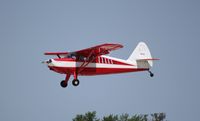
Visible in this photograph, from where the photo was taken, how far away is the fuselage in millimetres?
38812

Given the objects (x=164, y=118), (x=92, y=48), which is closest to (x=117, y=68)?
(x=92, y=48)

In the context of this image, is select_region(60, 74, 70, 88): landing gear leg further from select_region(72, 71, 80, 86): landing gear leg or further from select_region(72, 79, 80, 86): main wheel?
select_region(72, 79, 80, 86): main wheel

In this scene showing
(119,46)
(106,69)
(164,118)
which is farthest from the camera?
(164,118)

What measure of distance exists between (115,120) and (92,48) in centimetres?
4964

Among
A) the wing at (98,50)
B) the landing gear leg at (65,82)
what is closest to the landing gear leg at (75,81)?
the landing gear leg at (65,82)

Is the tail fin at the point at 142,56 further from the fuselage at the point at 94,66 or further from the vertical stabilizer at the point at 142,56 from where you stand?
the fuselage at the point at 94,66

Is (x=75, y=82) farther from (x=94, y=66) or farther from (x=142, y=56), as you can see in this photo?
(x=142, y=56)

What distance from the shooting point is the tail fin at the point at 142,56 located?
142 feet

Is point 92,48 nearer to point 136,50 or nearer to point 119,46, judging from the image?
point 119,46

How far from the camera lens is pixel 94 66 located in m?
40.2

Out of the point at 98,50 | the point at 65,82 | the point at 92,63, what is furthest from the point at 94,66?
the point at 65,82

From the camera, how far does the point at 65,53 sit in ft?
139

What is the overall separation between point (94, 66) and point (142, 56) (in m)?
5.80

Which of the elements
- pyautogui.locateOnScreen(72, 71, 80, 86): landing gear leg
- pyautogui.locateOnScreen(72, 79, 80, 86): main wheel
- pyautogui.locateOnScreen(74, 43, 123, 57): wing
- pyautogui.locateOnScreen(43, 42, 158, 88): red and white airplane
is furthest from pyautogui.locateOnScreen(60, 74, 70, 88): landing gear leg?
pyautogui.locateOnScreen(74, 43, 123, 57): wing
